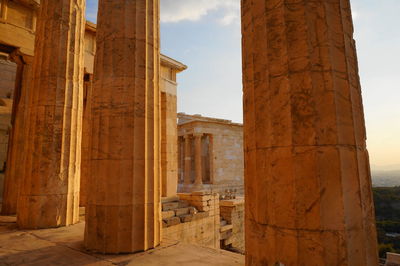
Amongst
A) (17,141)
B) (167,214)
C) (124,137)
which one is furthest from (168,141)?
(124,137)

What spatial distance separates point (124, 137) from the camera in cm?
566

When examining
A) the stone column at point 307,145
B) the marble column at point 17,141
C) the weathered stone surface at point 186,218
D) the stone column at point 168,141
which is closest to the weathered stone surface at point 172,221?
the weathered stone surface at point 186,218

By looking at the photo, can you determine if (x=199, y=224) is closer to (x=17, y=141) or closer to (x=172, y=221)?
(x=172, y=221)

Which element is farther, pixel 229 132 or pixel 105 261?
pixel 229 132

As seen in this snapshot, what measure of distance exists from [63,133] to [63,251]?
162 inches

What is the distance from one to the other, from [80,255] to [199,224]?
7.58m

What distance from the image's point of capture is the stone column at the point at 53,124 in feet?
25.8

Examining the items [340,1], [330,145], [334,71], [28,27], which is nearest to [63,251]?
[330,145]

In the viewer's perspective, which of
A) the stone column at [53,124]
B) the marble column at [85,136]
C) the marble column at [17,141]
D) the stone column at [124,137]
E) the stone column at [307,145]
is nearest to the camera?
the stone column at [307,145]

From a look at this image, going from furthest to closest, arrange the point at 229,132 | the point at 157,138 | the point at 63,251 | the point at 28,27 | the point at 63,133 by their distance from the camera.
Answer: the point at 229,132 → the point at 28,27 → the point at 63,133 → the point at 157,138 → the point at 63,251

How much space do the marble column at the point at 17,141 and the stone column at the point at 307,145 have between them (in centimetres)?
984

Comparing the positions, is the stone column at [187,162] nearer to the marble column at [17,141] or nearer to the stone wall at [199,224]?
the stone wall at [199,224]

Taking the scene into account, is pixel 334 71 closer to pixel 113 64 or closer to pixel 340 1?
pixel 340 1

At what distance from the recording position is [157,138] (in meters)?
6.20
